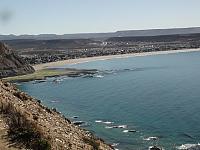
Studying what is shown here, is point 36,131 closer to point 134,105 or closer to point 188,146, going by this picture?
point 188,146

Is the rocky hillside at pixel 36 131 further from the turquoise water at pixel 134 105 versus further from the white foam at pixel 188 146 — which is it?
the white foam at pixel 188 146

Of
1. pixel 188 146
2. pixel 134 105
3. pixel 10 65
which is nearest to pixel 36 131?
pixel 188 146

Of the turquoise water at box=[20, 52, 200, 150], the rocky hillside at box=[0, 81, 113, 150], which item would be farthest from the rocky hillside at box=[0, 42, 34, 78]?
the rocky hillside at box=[0, 81, 113, 150]

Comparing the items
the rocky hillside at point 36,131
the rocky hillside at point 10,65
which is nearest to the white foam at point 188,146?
the rocky hillside at point 36,131

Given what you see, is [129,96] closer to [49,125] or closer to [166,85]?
[166,85]

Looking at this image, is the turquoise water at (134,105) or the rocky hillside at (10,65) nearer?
the turquoise water at (134,105)
